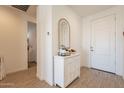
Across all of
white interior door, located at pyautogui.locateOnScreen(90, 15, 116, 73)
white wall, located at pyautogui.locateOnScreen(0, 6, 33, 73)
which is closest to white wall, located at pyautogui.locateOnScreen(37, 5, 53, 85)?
white wall, located at pyautogui.locateOnScreen(0, 6, 33, 73)

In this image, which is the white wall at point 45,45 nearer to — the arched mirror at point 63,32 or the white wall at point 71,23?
the white wall at point 71,23

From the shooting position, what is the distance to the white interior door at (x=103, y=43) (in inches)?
137

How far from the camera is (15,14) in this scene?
145 inches

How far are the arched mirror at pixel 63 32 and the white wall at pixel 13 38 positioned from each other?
1878 millimetres

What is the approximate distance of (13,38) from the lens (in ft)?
11.9

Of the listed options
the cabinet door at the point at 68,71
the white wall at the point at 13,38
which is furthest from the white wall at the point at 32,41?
the cabinet door at the point at 68,71

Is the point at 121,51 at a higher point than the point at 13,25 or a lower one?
lower

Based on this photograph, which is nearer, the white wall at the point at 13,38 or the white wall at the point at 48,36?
the white wall at the point at 48,36

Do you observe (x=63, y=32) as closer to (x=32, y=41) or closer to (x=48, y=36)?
(x=48, y=36)

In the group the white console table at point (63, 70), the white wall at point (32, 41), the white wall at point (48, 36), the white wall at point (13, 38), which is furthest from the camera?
the white wall at point (32, 41)
